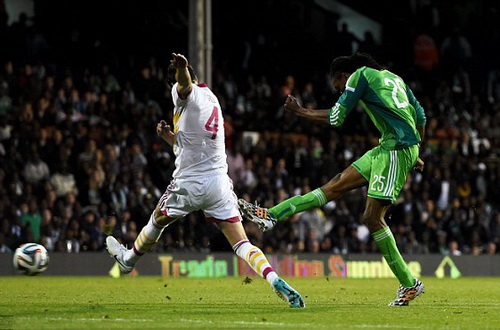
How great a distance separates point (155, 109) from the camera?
23.7m

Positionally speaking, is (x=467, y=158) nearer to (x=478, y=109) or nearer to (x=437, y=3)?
(x=478, y=109)

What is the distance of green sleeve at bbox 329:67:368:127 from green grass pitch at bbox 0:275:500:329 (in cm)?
192

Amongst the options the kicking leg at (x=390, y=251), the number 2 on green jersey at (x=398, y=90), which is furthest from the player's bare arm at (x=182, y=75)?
the kicking leg at (x=390, y=251)

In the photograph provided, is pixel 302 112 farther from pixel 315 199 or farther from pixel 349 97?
pixel 315 199

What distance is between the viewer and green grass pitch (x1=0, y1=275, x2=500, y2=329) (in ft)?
28.5

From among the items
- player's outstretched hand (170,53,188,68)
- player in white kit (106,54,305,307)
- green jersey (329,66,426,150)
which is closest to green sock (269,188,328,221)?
player in white kit (106,54,305,307)

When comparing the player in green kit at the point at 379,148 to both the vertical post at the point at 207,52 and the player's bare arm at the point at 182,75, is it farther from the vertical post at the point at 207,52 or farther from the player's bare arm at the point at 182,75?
the vertical post at the point at 207,52

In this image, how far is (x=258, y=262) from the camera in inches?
399

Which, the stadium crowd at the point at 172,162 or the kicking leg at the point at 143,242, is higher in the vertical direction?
the stadium crowd at the point at 172,162

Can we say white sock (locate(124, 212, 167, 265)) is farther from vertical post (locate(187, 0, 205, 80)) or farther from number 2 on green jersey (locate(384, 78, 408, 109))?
vertical post (locate(187, 0, 205, 80))

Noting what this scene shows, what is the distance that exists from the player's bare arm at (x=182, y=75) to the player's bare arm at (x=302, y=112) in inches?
45.8

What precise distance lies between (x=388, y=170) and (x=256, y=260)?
1867mm

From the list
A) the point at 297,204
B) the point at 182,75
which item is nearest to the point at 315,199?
the point at 297,204

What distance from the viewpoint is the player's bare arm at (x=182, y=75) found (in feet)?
31.9
